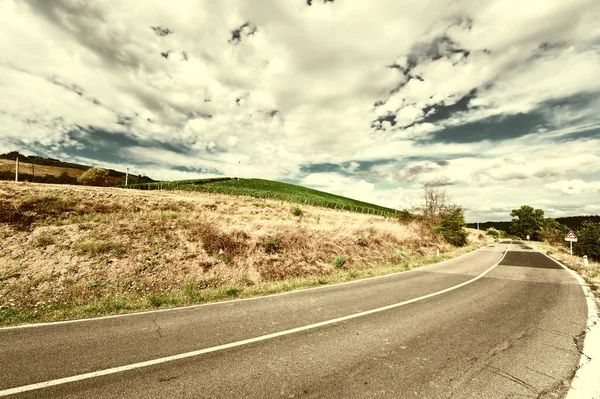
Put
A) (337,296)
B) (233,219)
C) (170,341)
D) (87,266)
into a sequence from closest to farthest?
(170,341) < (337,296) < (87,266) < (233,219)

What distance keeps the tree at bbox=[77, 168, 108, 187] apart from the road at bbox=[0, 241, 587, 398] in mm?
78860

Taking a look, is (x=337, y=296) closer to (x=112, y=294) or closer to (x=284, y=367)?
(x=284, y=367)

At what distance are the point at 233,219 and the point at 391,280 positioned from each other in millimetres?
11619

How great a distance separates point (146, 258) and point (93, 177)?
74.5m

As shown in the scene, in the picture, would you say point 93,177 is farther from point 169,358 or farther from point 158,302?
point 169,358

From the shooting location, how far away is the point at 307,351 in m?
4.75

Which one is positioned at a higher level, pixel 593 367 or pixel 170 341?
pixel 593 367

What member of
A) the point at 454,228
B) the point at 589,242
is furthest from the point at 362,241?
the point at 589,242

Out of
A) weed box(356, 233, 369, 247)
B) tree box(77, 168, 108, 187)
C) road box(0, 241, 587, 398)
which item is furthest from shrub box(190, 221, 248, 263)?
tree box(77, 168, 108, 187)

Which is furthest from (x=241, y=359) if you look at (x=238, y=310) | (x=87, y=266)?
(x=87, y=266)

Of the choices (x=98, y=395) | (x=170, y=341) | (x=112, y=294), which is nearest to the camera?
(x=98, y=395)

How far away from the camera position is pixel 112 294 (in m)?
9.52

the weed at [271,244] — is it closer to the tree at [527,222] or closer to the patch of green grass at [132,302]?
the patch of green grass at [132,302]

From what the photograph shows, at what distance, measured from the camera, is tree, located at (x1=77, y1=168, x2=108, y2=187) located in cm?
6644
